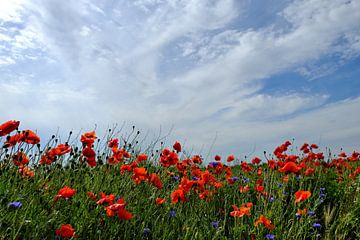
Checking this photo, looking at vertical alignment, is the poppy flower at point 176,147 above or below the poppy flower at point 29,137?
above

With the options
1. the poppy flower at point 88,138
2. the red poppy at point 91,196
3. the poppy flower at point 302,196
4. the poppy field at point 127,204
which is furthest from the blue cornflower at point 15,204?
the poppy flower at point 302,196

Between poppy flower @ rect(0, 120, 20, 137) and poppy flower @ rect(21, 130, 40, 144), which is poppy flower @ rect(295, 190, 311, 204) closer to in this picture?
poppy flower @ rect(21, 130, 40, 144)

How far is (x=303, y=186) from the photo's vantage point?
5328 mm

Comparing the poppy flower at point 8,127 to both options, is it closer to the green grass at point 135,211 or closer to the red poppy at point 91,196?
the green grass at point 135,211

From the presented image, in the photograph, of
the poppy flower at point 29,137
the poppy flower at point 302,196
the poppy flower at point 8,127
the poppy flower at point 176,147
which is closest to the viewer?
the poppy flower at point 8,127

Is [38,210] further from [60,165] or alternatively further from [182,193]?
[60,165]

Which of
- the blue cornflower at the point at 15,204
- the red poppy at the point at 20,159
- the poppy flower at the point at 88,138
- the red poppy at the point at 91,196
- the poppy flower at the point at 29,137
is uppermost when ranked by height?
the poppy flower at the point at 88,138

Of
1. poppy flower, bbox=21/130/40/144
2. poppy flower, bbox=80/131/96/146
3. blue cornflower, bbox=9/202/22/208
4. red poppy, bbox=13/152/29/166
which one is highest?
poppy flower, bbox=80/131/96/146

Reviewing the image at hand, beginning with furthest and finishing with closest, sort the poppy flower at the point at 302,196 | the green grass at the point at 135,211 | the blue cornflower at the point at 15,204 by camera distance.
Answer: the poppy flower at the point at 302,196 < the green grass at the point at 135,211 < the blue cornflower at the point at 15,204

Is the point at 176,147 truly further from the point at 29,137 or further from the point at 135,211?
the point at 29,137

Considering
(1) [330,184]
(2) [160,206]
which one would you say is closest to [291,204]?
(1) [330,184]

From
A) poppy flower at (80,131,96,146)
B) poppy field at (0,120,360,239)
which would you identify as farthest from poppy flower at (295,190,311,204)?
poppy flower at (80,131,96,146)

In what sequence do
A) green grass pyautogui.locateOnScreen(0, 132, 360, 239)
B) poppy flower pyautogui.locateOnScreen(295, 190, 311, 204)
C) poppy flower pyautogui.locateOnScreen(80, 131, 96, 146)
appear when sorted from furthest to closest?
poppy flower pyautogui.locateOnScreen(80, 131, 96, 146) → poppy flower pyautogui.locateOnScreen(295, 190, 311, 204) → green grass pyautogui.locateOnScreen(0, 132, 360, 239)

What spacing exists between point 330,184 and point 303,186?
42 centimetres
